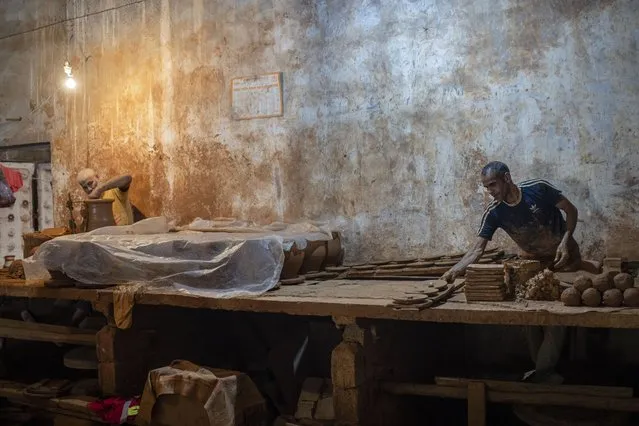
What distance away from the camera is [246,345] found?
743cm

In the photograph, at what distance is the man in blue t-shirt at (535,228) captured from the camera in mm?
5312

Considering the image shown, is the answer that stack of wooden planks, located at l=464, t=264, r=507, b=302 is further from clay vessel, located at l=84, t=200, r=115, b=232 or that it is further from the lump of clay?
clay vessel, located at l=84, t=200, r=115, b=232

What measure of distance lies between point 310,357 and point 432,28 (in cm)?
406

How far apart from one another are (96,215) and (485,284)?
4.87m

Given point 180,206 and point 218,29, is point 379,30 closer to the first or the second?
point 218,29

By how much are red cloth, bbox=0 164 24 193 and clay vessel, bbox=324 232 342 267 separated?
5160 millimetres

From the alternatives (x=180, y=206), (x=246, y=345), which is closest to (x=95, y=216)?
(x=180, y=206)

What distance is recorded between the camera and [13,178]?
9.23 m

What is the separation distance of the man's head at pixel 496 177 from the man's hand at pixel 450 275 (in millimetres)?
798

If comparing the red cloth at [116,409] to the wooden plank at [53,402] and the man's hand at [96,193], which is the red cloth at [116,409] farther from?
the man's hand at [96,193]

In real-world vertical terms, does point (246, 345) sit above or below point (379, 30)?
below

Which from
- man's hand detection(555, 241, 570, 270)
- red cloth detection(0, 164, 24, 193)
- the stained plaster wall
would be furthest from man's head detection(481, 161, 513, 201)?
red cloth detection(0, 164, 24, 193)

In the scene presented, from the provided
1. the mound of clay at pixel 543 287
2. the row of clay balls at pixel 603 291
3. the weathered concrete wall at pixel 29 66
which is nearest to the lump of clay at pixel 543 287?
the mound of clay at pixel 543 287

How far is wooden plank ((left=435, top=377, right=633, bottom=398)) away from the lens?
4.64m
